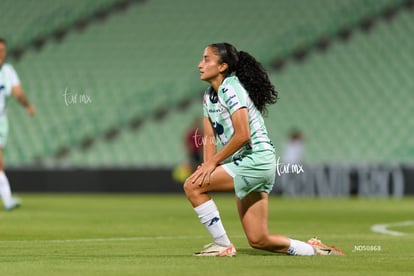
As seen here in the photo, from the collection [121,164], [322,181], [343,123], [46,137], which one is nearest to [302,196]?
[322,181]

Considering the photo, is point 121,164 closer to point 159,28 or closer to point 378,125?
point 159,28

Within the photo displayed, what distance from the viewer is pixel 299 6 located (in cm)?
2605

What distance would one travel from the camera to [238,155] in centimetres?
813

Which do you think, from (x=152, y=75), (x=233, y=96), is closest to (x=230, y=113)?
(x=233, y=96)

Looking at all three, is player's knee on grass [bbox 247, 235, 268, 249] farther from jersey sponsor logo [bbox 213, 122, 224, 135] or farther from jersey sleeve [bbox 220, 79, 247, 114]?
jersey sleeve [bbox 220, 79, 247, 114]

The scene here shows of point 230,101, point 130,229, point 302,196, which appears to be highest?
point 230,101

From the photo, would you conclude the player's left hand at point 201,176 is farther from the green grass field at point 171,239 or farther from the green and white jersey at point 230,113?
the green grass field at point 171,239

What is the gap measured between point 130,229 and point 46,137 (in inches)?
527

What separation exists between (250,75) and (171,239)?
2.52 meters

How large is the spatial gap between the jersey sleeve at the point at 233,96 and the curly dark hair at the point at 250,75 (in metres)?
0.18

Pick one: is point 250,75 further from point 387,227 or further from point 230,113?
point 387,227

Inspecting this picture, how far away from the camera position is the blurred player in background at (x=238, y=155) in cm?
784

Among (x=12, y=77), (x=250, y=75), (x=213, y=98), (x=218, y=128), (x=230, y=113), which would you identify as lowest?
(x=218, y=128)

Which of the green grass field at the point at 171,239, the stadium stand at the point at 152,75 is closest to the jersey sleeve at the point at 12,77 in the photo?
the green grass field at the point at 171,239
